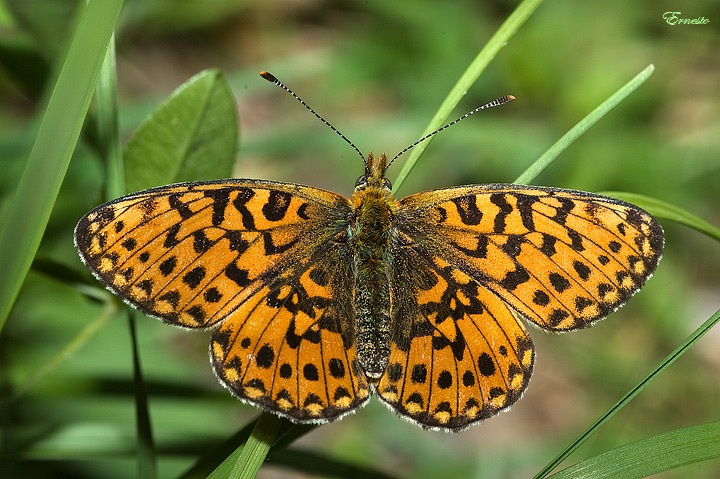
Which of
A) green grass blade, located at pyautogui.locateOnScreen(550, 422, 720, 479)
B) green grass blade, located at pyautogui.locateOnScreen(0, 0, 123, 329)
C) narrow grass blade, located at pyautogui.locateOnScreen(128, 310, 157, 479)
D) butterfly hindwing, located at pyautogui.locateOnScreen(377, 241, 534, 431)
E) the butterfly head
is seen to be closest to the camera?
green grass blade, located at pyautogui.locateOnScreen(0, 0, 123, 329)

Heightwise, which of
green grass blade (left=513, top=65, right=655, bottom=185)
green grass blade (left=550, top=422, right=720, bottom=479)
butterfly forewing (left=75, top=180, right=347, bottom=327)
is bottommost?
green grass blade (left=550, top=422, right=720, bottom=479)

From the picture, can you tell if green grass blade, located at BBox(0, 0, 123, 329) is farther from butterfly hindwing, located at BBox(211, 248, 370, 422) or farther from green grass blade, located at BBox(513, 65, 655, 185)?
green grass blade, located at BBox(513, 65, 655, 185)

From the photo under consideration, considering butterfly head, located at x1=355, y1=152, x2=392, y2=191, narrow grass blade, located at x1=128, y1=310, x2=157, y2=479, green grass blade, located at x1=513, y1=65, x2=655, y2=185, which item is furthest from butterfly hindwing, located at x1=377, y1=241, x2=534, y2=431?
narrow grass blade, located at x1=128, y1=310, x2=157, y2=479

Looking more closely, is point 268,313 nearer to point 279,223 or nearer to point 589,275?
point 279,223

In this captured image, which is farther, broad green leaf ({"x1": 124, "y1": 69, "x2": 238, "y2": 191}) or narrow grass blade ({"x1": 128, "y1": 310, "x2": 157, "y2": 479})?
broad green leaf ({"x1": 124, "y1": 69, "x2": 238, "y2": 191})

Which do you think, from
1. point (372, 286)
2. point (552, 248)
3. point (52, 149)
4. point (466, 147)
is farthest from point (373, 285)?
point (466, 147)

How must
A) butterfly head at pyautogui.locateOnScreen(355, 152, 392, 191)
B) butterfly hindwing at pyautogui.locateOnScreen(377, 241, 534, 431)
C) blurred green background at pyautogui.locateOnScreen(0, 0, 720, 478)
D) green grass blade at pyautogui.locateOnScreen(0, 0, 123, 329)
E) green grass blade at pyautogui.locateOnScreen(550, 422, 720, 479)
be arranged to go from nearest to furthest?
green grass blade at pyautogui.locateOnScreen(0, 0, 123, 329)
green grass blade at pyautogui.locateOnScreen(550, 422, 720, 479)
butterfly hindwing at pyautogui.locateOnScreen(377, 241, 534, 431)
butterfly head at pyautogui.locateOnScreen(355, 152, 392, 191)
blurred green background at pyautogui.locateOnScreen(0, 0, 720, 478)

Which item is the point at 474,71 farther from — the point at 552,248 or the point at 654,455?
the point at 654,455

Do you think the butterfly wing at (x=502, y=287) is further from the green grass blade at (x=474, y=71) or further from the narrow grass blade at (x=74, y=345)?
the narrow grass blade at (x=74, y=345)
